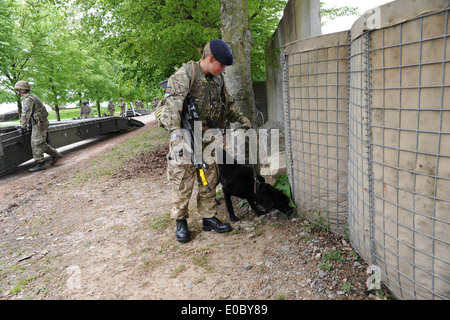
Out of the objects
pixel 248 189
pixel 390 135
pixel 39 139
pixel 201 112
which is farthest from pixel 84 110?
pixel 390 135

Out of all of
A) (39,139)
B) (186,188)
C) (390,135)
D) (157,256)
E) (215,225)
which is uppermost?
(390,135)

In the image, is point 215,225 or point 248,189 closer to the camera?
point 215,225

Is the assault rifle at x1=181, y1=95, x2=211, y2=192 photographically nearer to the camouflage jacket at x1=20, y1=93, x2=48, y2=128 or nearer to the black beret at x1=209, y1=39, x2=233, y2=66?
the black beret at x1=209, y1=39, x2=233, y2=66

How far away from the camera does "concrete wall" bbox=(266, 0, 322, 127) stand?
427cm

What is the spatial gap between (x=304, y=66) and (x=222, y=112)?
1.12 metres

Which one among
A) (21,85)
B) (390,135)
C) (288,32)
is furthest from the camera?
→ (21,85)

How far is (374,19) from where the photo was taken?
1.81 m

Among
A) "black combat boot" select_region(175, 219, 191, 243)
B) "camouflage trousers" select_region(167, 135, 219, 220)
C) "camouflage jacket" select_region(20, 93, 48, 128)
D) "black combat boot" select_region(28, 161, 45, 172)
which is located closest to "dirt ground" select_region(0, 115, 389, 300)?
"black combat boot" select_region(175, 219, 191, 243)

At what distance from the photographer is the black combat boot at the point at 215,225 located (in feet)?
11.2

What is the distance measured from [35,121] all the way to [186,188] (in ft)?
21.5

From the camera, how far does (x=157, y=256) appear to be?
10.1ft

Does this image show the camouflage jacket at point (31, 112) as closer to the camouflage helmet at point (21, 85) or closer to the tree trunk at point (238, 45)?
the camouflage helmet at point (21, 85)

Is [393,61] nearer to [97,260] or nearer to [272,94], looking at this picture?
[97,260]

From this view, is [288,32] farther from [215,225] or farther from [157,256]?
[157,256]
